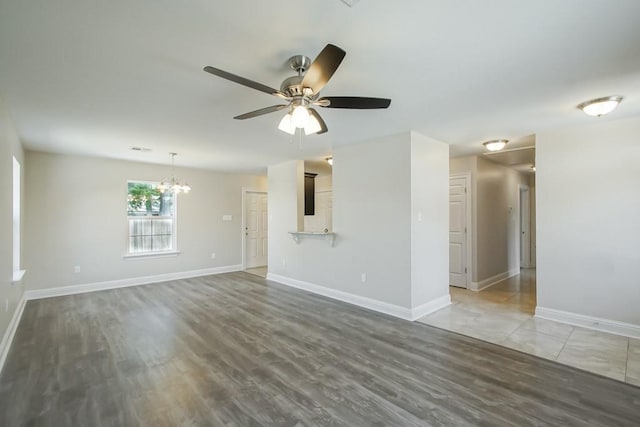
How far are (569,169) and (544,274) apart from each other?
1.34 m

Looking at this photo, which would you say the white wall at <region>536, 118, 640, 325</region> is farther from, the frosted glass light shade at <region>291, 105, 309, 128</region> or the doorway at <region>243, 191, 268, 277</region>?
the doorway at <region>243, 191, 268, 277</region>

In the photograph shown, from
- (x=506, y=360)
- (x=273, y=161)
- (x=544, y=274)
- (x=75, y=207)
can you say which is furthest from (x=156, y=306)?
(x=544, y=274)

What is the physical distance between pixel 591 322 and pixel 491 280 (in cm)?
221

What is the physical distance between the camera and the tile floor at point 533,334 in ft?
8.76

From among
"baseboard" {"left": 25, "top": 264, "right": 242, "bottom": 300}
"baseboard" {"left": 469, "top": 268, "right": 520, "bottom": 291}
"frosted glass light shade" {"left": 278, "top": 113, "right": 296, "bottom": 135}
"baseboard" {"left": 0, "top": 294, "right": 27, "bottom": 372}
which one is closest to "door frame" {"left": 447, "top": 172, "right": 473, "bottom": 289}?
"baseboard" {"left": 469, "top": 268, "right": 520, "bottom": 291}

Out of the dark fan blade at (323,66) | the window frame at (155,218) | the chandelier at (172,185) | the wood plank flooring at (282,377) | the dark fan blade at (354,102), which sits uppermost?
the dark fan blade at (323,66)

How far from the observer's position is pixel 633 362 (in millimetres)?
2668

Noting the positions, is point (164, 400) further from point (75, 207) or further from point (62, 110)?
point (75, 207)

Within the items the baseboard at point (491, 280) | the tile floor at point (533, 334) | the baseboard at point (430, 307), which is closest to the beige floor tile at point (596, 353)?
the tile floor at point (533, 334)

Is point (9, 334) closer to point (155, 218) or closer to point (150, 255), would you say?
point (150, 255)

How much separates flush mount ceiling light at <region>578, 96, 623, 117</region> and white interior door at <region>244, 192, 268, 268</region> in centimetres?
652

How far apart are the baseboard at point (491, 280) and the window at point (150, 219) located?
604 centimetres

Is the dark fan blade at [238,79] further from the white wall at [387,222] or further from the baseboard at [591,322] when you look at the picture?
the baseboard at [591,322]

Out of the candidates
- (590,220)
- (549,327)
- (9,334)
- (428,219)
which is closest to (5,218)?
(9,334)
